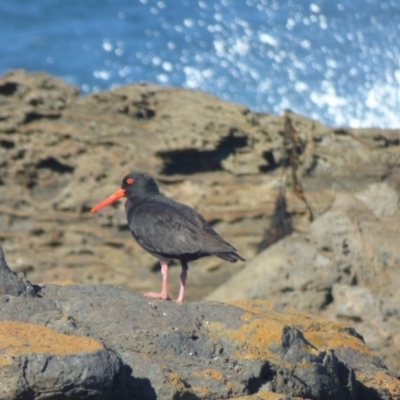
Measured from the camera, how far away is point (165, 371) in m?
5.55

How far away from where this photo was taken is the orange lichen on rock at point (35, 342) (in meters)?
5.04

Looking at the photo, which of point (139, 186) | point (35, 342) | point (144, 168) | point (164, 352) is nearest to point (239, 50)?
point (144, 168)

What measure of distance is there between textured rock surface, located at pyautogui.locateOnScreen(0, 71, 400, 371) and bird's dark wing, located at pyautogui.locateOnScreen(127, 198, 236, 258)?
3831 mm

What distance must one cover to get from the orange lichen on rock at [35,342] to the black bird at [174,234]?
2.51 meters

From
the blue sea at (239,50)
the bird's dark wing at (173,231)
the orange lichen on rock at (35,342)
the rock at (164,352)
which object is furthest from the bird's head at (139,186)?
the blue sea at (239,50)

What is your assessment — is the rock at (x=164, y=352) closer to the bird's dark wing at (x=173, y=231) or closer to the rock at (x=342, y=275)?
the bird's dark wing at (x=173, y=231)

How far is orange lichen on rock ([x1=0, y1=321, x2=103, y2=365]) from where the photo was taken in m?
5.04

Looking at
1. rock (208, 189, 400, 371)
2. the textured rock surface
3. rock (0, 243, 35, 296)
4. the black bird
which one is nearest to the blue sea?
the textured rock surface

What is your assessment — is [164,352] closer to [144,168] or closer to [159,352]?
[159,352]

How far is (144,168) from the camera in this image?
12898mm

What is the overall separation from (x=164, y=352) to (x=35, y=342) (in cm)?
92

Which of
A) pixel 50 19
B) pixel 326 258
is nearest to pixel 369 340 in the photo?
pixel 326 258

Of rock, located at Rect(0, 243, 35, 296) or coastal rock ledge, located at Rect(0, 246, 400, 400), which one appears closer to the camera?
coastal rock ledge, located at Rect(0, 246, 400, 400)

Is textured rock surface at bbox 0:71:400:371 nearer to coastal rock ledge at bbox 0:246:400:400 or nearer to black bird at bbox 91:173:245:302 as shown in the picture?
black bird at bbox 91:173:245:302
